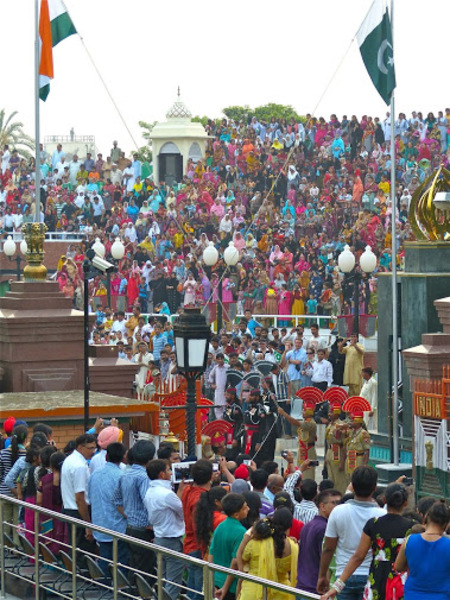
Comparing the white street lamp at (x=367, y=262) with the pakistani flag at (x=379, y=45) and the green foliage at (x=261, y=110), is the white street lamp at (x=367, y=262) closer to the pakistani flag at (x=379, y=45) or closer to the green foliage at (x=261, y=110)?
the pakistani flag at (x=379, y=45)

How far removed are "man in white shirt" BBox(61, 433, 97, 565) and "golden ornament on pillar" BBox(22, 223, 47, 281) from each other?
8706 millimetres

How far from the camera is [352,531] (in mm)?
10227

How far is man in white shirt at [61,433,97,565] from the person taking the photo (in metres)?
13.1

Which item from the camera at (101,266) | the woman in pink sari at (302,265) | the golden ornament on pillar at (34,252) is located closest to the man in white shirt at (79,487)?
the camera at (101,266)

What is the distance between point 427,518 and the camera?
9.11 meters

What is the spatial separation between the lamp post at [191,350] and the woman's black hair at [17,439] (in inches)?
99.1

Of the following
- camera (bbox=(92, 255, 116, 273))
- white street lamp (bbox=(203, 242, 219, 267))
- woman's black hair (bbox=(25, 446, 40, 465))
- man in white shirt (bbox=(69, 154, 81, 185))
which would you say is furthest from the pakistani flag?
man in white shirt (bbox=(69, 154, 81, 185))

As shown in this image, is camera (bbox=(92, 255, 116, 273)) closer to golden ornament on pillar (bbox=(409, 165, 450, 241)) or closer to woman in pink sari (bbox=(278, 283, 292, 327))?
golden ornament on pillar (bbox=(409, 165, 450, 241))

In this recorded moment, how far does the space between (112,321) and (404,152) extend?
11.1 m

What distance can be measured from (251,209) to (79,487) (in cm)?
3064

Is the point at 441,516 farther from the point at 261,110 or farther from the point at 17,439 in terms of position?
the point at 261,110

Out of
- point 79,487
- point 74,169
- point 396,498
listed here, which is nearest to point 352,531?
point 396,498

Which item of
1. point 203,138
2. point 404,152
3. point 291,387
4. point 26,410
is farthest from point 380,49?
point 203,138

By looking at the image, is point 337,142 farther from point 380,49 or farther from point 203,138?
point 380,49
